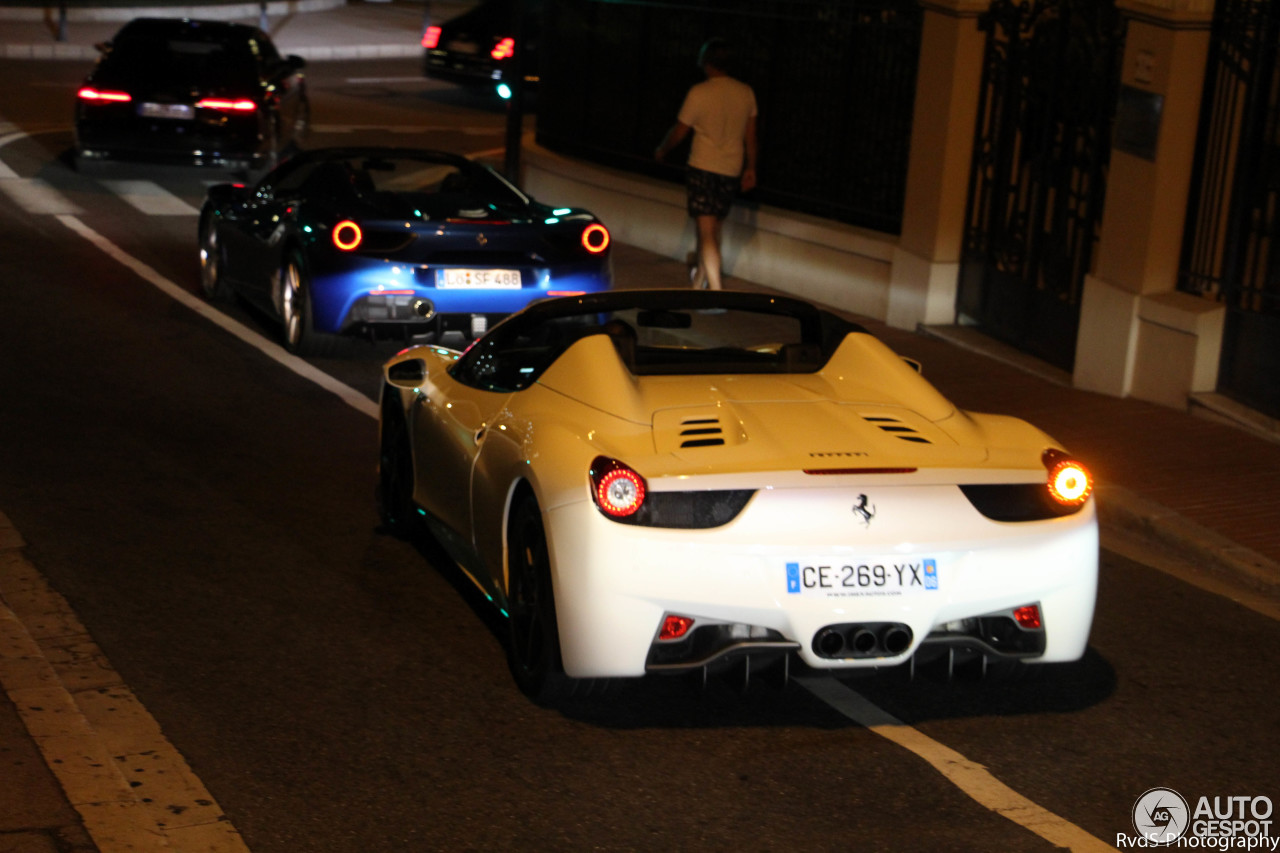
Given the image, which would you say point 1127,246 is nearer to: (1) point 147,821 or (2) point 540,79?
(1) point 147,821

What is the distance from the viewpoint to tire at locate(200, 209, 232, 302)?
1361 centimetres

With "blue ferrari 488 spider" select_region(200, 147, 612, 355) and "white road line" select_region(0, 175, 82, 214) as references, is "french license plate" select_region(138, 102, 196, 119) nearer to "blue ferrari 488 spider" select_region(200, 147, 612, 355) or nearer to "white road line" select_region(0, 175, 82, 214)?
"white road line" select_region(0, 175, 82, 214)

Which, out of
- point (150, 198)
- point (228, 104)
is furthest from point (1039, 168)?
point (150, 198)

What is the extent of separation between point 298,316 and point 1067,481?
7.25 meters

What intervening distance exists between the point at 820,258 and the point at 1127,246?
393cm

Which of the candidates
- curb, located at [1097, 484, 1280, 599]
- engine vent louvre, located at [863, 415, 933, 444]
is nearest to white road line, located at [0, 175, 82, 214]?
curb, located at [1097, 484, 1280, 599]

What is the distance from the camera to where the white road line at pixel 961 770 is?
4.88 metres

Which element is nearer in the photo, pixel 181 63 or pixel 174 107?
pixel 174 107

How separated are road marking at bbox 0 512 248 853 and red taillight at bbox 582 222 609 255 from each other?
5666 millimetres

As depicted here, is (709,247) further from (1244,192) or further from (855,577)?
(855,577)

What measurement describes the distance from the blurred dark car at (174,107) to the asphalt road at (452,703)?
34.5 feet

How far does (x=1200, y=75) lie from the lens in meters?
11.1

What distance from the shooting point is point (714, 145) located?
1426 centimetres

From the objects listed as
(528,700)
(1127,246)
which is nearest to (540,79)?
(1127,246)
